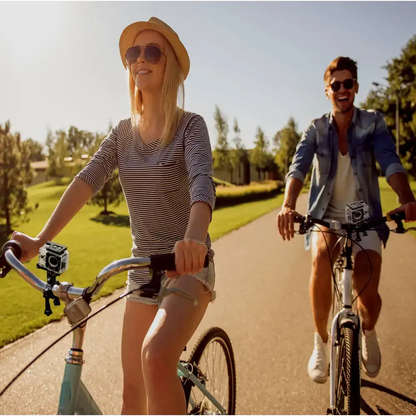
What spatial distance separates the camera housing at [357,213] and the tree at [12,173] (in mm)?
14069

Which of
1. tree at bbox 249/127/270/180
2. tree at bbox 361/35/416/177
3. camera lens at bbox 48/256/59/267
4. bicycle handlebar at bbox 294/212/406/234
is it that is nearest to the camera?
camera lens at bbox 48/256/59/267

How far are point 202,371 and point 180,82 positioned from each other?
142cm

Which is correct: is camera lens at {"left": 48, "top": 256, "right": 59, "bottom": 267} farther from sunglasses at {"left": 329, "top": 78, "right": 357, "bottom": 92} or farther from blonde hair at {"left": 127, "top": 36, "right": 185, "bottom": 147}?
sunglasses at {"left": 329, "top": 78, "right": 357, "bottom": 92}

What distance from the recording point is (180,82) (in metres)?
2.29

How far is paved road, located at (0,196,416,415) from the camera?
11.2 ft

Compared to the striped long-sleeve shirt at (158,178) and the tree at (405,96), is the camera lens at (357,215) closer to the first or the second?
the striped long-sleeve shirt at (158,178)

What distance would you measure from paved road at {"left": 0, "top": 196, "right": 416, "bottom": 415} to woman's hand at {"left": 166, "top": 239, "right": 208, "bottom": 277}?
215 centimetres

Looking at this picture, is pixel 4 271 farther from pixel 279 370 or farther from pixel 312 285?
pixel 279 370

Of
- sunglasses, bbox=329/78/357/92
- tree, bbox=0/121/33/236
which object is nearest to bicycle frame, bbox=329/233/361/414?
sunglasses, bbox=329/78/357/92

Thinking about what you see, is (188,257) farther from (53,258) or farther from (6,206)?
(6,206)

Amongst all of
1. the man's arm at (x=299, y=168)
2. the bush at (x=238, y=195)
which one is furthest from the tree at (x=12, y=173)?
the man's arm at (x=299, y=168)

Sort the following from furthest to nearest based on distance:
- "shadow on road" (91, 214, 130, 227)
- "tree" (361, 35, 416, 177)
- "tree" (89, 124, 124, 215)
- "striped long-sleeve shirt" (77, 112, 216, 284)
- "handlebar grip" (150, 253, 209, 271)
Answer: "tree" (361, 35, 416, 177) < "tree" (89, 124, 124, 215) < "shadow on road" (91, 214, 130, 227) < "striped long-sleeve shirt" (77, 112, 216, 284) < "handlebar grip" (150, 253, 209, 271)

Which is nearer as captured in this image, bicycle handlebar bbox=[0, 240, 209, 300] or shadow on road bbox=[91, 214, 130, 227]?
bicycle handlebar bbox=[0, 240, 209, 300]

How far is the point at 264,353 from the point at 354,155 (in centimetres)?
195
